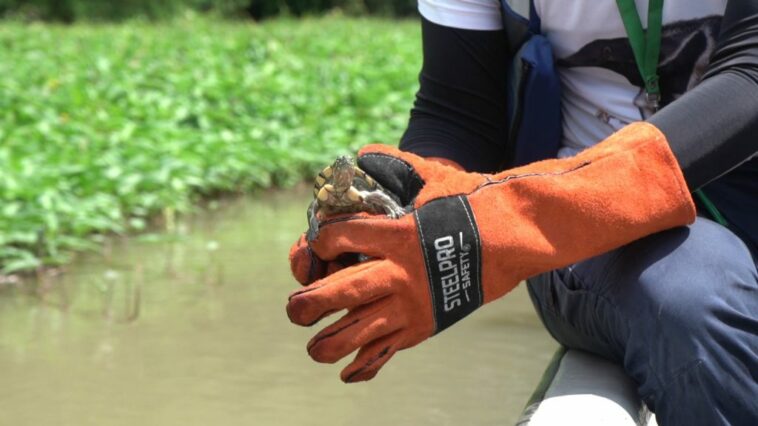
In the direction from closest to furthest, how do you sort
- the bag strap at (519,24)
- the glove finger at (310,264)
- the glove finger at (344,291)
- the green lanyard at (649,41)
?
the glove finger at (344,291)
the glove finger at (310,264)
the green lanyard at (649,41)
the bag strap at (519,24)

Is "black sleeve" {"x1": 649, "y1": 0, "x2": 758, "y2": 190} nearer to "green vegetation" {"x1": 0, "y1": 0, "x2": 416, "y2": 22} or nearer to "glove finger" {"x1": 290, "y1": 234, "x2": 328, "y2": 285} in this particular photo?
"glove finger" {"x1": 290, "y1": 234, "x2": 328, "y2": 285}

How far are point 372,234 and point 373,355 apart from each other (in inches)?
6.1

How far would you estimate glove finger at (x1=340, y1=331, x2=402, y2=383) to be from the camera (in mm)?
1404

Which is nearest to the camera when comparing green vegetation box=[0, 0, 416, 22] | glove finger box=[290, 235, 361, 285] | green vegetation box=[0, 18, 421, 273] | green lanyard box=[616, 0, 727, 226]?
glove finger box=[290, 235, 361, 285]

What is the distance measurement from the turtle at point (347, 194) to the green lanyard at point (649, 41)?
0.48m

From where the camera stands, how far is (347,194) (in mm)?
1382

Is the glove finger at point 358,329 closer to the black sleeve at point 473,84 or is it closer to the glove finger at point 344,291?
the glove finger at point 344,291

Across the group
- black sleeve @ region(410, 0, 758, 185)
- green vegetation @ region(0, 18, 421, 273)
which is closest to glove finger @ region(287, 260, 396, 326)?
black sleeve @ region(410, 0, 758, 185)

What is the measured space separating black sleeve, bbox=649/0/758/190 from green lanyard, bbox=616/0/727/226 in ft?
0.41

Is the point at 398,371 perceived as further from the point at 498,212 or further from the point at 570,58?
the point at 498,212

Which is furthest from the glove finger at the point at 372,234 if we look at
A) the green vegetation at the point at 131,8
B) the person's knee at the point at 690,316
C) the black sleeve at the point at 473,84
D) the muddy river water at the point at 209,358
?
the green vegetation at the point at 131,8

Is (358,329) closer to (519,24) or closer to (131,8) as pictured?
(519,24)

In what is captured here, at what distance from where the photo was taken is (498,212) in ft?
4.57

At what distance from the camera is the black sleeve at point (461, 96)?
1.84m
